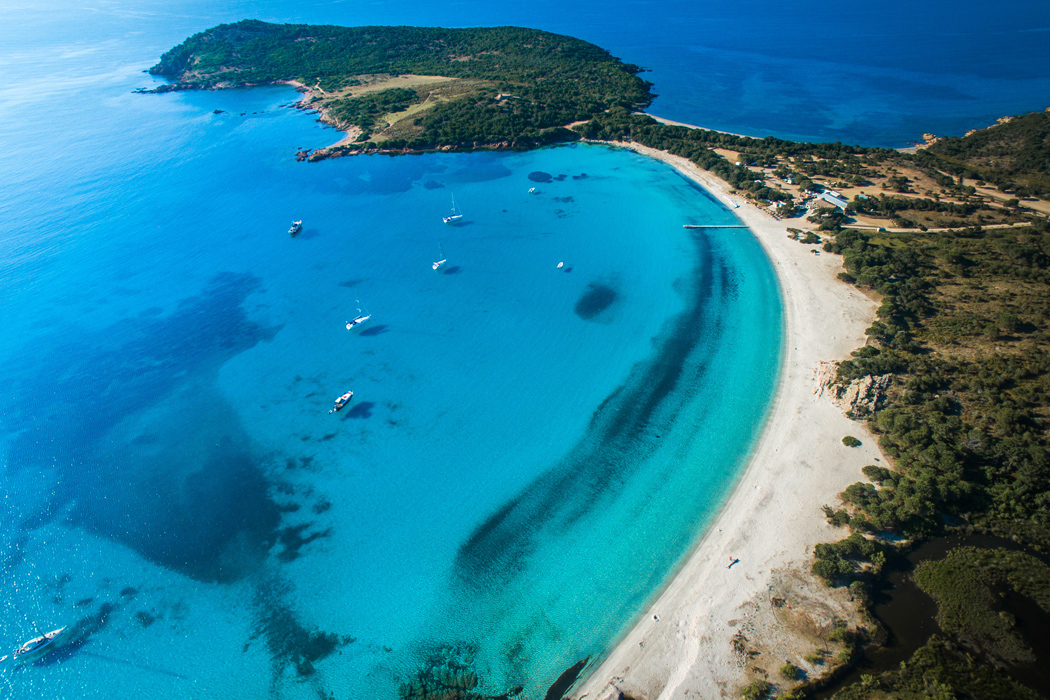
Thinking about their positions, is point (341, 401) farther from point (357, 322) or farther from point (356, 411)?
point (357, 322)

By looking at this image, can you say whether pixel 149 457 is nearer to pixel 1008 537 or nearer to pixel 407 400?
pixel 407 400

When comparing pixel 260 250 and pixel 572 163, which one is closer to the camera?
pixel 260 250

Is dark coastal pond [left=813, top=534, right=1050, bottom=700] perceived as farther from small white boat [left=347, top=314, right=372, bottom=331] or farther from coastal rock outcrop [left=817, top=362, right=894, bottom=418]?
small white boat [left=347, top=314, right=372, bottom=331]

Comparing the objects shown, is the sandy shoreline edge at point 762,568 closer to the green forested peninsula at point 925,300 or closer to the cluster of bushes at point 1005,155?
the green forested peninsula at point 925,300

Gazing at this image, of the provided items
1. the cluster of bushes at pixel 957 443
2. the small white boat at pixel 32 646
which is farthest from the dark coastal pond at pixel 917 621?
the small white boat at pixel 32 646

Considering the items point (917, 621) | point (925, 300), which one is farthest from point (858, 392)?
point (925, 300)

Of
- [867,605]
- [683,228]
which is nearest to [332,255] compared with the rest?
[683,228]
